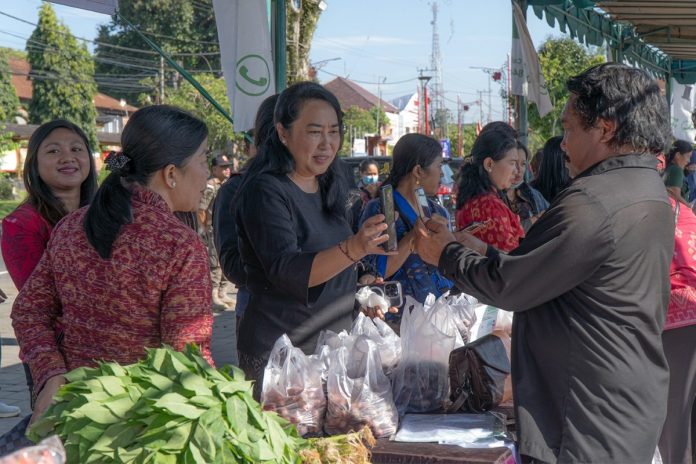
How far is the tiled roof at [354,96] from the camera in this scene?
340 feet

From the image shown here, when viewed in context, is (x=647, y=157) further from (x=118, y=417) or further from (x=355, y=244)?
(x=118, y=417)

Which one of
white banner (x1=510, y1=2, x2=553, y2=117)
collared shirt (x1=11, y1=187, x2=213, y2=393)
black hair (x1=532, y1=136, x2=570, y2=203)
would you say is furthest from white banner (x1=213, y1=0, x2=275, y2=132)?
white banner (x1=510, y1=2, x2=553, y2=117)

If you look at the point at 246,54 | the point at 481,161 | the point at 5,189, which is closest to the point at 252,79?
the point at 246,54

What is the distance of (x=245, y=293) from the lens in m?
3.51

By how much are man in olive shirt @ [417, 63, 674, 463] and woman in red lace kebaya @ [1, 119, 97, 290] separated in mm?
1956

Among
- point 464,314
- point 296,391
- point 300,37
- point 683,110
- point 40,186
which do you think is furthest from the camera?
point 683,110

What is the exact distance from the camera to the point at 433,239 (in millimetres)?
2549

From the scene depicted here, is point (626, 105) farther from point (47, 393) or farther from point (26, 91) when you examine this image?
point (26, 91)

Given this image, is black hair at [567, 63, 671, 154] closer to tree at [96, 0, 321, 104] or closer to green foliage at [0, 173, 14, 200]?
green foliage at [0, 173, 14, 200]

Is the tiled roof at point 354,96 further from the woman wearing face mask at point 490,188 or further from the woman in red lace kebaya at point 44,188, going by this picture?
the woman in red lace kebaya at point 44,188

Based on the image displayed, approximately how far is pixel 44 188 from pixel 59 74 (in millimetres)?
52924

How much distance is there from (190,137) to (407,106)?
11749cm

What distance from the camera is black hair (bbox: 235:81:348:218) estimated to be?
2.78 meters

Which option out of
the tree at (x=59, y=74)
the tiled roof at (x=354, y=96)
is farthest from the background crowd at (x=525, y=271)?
the tiled roof at (x=354, y=96)
